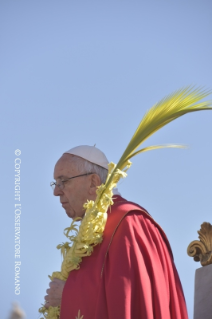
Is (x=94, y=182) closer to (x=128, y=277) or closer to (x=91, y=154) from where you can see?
(x=91, y=154)

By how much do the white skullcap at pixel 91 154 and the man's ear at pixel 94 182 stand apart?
0.15 meters

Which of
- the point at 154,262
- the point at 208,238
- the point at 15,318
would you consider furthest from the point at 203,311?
the point at 15,318

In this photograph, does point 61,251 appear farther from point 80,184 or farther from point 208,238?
point 208,238

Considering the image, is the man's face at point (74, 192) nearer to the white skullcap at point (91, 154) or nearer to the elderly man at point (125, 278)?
the white skullcap at point (91, 154)

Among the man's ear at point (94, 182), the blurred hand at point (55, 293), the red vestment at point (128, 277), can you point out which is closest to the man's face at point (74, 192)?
the man's ear at point (94, 182)

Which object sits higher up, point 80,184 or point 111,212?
point 80,184

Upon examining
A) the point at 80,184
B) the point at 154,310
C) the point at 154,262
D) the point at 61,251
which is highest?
the point at 80,184

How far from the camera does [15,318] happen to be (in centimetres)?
714

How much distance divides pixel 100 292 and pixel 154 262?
1.46ft

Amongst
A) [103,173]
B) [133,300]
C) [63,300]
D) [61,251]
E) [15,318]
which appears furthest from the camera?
[15,318]

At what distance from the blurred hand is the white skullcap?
116 cm

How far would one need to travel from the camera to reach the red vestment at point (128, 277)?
5.03 meters

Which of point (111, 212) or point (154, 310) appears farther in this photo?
point (111, 212)

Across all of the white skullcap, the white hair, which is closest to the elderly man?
the white hair
